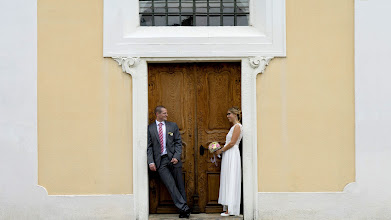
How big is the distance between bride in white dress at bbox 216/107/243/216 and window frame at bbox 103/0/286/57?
1074 mm

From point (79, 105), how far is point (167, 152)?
5.37 ft

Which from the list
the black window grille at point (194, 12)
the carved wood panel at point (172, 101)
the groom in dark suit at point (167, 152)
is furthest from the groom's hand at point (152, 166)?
the black window grille at point (194, 12)

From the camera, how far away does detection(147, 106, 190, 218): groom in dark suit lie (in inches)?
362

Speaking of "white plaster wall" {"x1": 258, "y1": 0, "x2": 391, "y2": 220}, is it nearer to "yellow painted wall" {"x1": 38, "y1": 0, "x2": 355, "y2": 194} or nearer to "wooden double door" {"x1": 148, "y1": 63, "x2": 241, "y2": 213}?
"yellow painted wall" {"x1": 38, "y1": 0, "x2": 355, "y2": 194}

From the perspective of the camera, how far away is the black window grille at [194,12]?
970 centimetres

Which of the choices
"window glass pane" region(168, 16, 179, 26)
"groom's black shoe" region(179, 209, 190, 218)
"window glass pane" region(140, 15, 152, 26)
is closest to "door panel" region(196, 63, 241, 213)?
"groom's black shoe" region(179, 209, 190, 218)

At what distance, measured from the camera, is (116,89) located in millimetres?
9141

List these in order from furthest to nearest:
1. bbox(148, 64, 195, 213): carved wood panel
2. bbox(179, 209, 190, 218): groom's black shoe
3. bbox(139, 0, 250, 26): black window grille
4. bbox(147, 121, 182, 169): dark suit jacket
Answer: bbox(139, 0, 250, 26): black window grille
bbox(148, 64, 195, 213): carved wood panel
bbox(179, 209, 190, 218): groom's black shoe
bbox(147, 121, 182, 169): dark suit jacket

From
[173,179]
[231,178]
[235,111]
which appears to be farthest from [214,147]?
[173,179]

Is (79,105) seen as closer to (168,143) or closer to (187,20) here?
(168,143)
